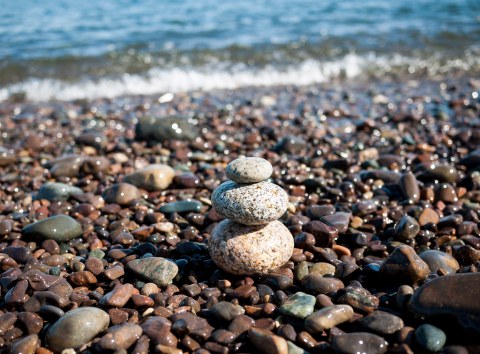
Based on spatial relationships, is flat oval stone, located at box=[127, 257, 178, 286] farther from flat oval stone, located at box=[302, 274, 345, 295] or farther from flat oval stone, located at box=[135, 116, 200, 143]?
flat oval stone, located at box=[135, 116, 200, 143]

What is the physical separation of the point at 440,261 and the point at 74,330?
2723 millimetres

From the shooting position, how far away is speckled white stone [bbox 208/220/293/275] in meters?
3.94

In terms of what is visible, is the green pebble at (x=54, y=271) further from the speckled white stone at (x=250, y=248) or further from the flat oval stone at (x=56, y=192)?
the flat oval stone at (x=56, y=192)

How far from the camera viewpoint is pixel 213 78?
11.9m

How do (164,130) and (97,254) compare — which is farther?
(164,130)

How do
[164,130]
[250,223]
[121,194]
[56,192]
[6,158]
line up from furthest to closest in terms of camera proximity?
1. [164,130]
2. [6,158]
3. [56,192]
4. [121,194]
5. [250,223]

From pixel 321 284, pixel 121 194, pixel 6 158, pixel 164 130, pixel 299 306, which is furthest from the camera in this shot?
pixel 164 130

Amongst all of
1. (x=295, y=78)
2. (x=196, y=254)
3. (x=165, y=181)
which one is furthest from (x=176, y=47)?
(x=196, y=254)

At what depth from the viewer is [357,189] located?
5852mm

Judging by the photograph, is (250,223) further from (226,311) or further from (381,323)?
(381,323)

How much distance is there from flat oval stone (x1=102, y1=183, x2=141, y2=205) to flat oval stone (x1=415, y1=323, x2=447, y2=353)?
11.1 ft

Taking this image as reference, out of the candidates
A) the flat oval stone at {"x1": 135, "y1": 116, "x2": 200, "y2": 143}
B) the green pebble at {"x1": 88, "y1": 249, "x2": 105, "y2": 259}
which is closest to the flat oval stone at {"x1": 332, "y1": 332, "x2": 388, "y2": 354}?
the green pebble at {"x1": 88, "y1": 249, "x2": 105, "y2": 259}

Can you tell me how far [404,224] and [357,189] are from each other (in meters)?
1.15

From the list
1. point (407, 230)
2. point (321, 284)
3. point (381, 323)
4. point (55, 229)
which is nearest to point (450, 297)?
point (381, 323)
